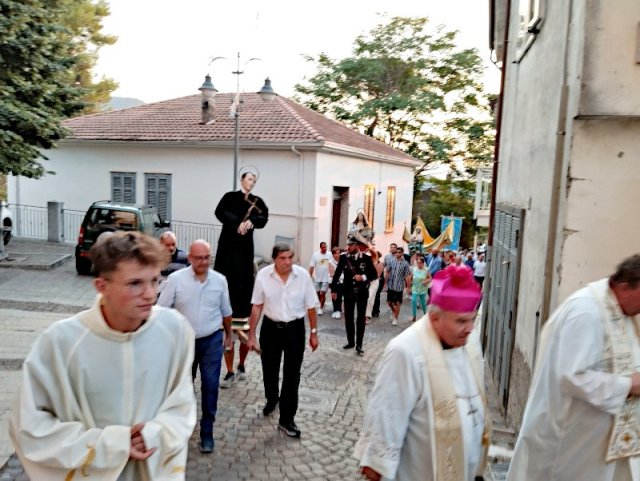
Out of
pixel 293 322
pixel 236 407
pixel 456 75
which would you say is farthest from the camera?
pixel 456 75

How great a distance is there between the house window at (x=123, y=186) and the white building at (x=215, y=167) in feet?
0.12

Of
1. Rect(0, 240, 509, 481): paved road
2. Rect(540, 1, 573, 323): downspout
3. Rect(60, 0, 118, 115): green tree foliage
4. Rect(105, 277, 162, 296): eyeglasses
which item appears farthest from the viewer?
Rect(60, 0, 118, 115): green tree foliage

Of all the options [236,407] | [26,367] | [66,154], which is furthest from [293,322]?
[66,154]

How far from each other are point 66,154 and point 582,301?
21255 mm

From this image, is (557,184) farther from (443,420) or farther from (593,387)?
(443,420)

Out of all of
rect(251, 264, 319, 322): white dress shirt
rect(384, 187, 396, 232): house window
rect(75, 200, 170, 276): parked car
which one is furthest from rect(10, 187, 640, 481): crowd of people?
rect(384, 187, 396, 232): house window

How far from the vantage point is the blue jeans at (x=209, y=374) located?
525 cm

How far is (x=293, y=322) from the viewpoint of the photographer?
577 centimetres

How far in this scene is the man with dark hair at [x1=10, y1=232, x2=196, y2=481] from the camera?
7.49ft

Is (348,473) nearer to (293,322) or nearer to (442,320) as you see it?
(293,322)

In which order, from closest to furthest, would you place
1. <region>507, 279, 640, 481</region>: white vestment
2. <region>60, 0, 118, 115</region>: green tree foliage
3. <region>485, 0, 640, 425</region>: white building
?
1. <region>507, 279, 640, 481</region>: white vestment
2. <region>485, 0, 640, 425</region>: white building
3. <region>60, 0, 118, 115</region>: green tree foliage

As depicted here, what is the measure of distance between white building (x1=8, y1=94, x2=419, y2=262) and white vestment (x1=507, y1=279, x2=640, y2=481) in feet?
47.3

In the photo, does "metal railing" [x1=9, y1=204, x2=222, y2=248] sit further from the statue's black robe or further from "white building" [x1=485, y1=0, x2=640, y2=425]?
"white building" [x1=485, y1=0, x2=640, y2=425]

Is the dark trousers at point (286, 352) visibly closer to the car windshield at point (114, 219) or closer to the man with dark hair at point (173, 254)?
the man with dark hair at point (173, 254)
